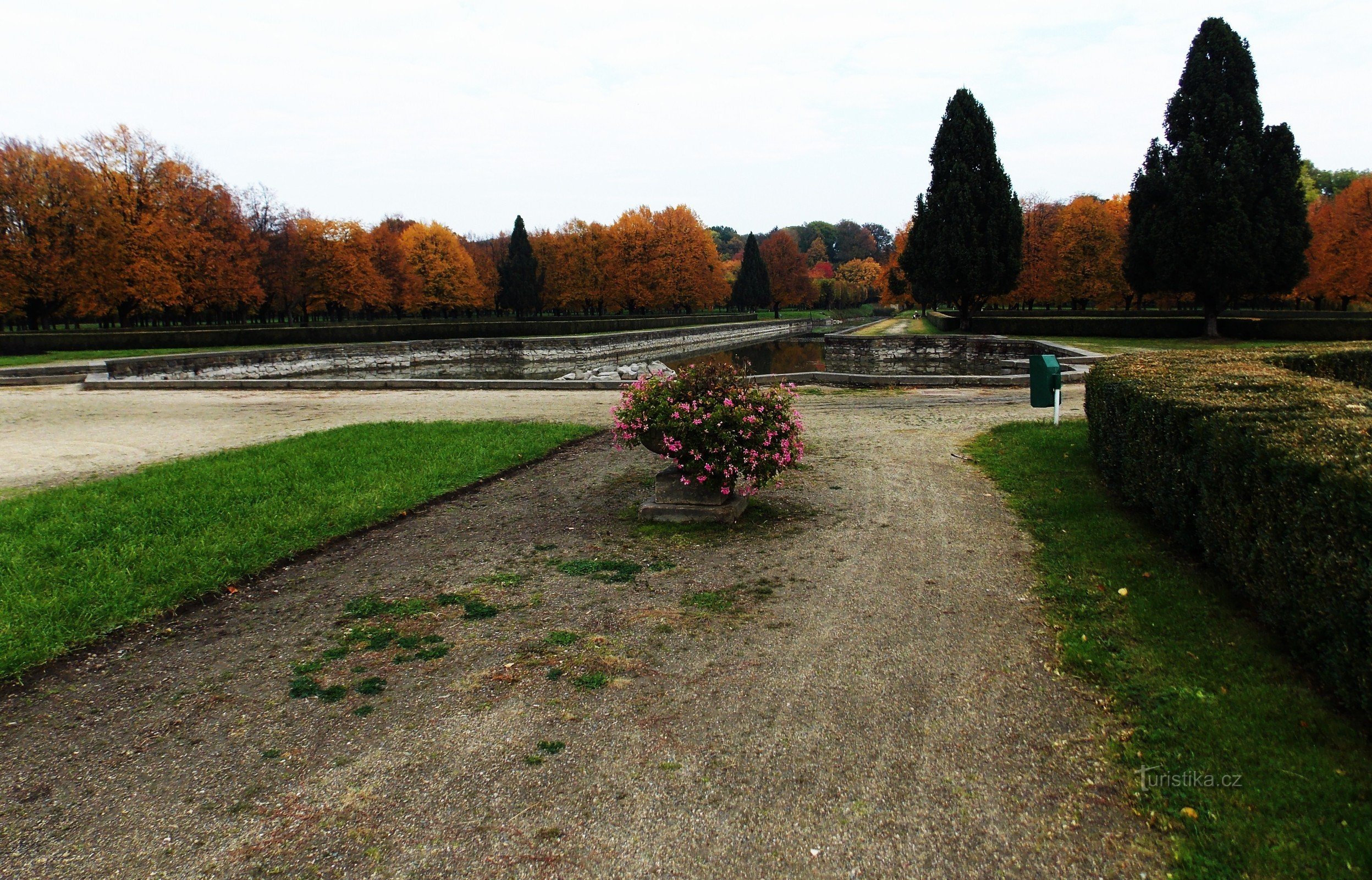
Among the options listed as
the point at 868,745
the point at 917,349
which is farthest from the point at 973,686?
the point at 917,349

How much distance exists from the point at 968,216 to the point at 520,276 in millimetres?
41765

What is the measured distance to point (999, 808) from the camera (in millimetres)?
2803

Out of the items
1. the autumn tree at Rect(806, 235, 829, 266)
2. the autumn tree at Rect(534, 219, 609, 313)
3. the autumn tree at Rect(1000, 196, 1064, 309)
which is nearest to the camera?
the autumn tree at Rect(1000, 196, 1064, 309)

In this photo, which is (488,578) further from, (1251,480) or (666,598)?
(1251,480)

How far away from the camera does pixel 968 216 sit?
35.6 meters

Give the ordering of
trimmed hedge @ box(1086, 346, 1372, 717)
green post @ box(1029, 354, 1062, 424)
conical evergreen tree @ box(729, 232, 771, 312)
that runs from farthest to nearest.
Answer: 1. conical evergreen tree @ box(729, 232, 771, 312)
2. green post @ box(1029, 354, 1062, 424)
3. trimmed hedge @ box(1086, 346, 1372, 717)

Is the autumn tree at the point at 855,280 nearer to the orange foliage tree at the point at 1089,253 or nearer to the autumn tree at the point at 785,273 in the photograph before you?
the autumn tree at the point at 785,273

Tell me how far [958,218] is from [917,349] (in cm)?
701

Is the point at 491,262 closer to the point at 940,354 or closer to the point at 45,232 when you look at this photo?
the point at 45,232

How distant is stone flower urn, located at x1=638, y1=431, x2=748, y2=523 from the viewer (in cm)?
668

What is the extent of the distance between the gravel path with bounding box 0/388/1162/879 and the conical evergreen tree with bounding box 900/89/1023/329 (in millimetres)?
33532

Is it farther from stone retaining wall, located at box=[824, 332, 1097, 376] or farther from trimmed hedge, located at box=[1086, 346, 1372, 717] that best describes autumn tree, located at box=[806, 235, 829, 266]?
trimmed hedge, located at box=[1086, 346, 1372, 717]

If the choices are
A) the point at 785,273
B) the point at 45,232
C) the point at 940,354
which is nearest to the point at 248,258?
the point at 45,232

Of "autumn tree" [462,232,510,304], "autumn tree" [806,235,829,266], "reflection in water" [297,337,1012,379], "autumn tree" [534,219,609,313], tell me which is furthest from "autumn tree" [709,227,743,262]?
"reflection in water" [297,337,1012,379]
